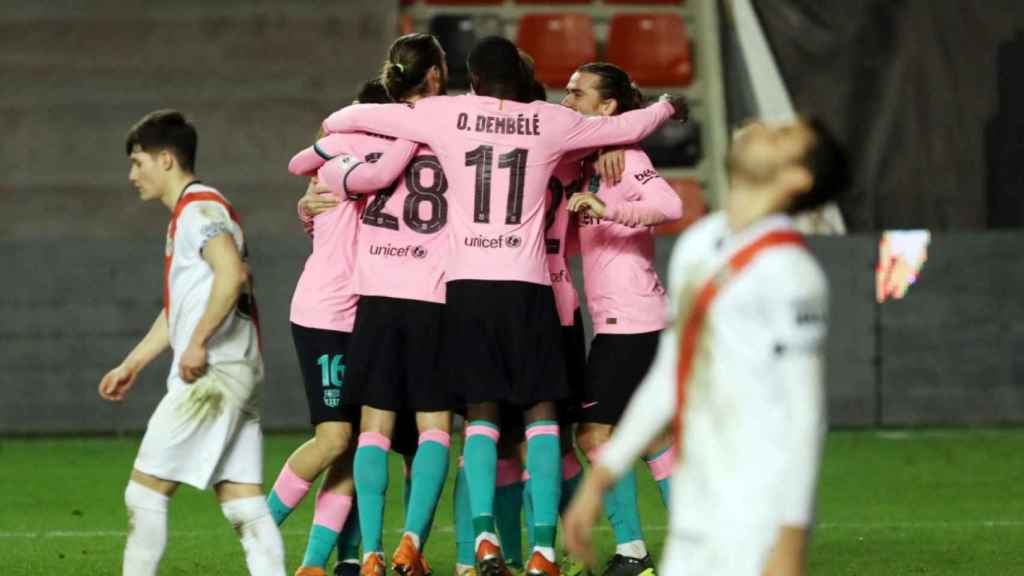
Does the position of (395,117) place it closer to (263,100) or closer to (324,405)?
(324,405)

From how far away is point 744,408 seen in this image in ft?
11.5

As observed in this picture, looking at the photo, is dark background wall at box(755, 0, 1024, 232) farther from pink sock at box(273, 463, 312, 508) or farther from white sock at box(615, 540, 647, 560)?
pink sock at box(273, 463, 312, 508)

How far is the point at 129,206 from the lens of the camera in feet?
47.9

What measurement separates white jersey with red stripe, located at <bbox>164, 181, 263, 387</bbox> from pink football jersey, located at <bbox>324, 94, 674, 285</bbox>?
910 mm

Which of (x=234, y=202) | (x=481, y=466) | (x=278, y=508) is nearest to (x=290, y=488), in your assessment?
(x=278, y=508)

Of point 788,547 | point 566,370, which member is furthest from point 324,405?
point 788,547

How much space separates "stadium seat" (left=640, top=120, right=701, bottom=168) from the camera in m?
15.5

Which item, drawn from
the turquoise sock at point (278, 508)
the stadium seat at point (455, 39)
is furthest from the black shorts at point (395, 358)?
the stadium seat at point (455, 39)

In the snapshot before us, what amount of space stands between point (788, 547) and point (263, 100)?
1195cm

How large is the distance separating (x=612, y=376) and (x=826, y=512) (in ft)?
8.34

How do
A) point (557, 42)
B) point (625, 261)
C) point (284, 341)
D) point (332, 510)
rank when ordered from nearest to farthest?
point (332, 510) → point (625, 261) → point (284, 341) → point (557, 42)

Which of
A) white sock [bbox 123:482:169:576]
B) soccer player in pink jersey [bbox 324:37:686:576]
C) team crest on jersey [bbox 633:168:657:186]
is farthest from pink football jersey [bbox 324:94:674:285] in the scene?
white sock [bbox 123:482:169:576]

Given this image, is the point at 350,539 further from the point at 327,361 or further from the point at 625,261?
the point at 625,261

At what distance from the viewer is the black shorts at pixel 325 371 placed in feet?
21.2
